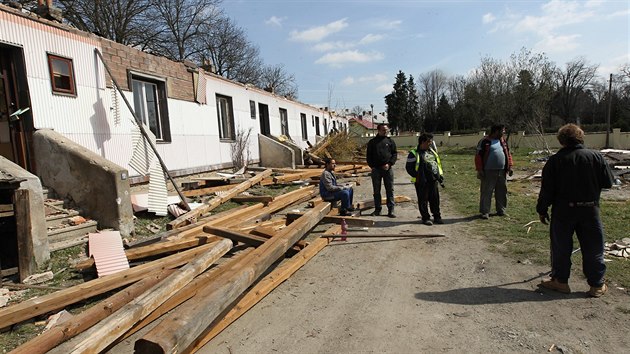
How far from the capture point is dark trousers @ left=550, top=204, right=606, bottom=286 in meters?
3.91

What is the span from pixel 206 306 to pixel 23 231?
3471mm

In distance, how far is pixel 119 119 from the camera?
8.67 metres

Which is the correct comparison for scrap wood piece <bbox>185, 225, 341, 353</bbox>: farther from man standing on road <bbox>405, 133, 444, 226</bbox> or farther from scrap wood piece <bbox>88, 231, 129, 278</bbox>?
man standing on road <bbox>405, 133, 444, 226</bbox>

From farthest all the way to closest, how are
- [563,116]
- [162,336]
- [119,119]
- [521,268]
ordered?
[563,116], [119,119], [521,268], [162,336]

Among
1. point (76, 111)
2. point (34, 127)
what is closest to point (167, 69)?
point (76, 111)

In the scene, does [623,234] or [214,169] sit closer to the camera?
[623,234]

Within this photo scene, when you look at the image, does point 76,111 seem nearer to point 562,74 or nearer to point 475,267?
point 475,267

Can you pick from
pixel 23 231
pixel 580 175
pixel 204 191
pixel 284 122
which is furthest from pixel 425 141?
pixel 284 122

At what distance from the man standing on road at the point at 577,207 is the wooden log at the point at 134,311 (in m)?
4.01

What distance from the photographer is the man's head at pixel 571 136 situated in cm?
406

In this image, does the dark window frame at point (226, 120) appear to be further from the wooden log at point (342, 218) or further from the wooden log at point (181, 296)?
the wooden log at point (181, 296)

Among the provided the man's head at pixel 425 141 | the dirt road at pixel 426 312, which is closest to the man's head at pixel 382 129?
the man's head at pixel 425 141

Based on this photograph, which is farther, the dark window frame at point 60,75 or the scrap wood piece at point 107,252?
the dark window frame at point 60,75

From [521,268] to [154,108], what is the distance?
959 centimetres
